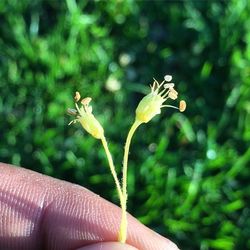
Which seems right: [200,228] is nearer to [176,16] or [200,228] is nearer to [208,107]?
[208,107]

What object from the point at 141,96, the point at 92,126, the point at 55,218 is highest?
the point at 92,126

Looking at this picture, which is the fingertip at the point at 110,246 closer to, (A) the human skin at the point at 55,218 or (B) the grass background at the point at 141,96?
(A) the human skin at the point at 55,218

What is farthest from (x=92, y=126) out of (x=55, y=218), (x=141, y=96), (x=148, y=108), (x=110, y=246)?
(x=141, y=96)

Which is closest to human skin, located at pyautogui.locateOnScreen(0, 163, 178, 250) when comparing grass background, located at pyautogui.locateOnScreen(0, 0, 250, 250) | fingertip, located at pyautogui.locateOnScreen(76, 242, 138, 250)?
fingertip, located at pyautogui.locateOnScreen(76, 242, 138, 250)

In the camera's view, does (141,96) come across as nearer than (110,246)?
No

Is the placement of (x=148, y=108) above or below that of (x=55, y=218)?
above

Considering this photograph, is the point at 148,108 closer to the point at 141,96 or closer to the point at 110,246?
the point at 110,246

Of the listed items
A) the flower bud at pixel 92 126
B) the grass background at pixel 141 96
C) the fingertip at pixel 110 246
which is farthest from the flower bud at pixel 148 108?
the grass background at pixel 141 96
